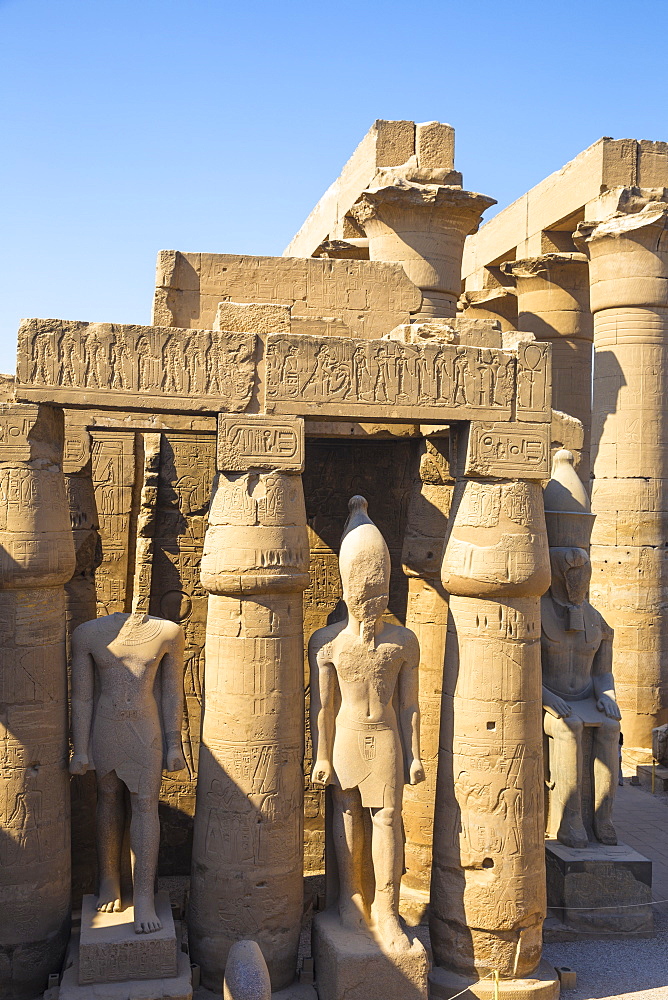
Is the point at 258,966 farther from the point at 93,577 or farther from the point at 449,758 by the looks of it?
the point at 93,577

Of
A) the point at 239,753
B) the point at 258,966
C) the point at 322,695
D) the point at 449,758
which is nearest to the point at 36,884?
the point at 239,753

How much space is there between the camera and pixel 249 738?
6594 mm

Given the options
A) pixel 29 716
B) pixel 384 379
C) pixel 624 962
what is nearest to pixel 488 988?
pixel 624 962

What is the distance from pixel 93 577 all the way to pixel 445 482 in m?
3.41

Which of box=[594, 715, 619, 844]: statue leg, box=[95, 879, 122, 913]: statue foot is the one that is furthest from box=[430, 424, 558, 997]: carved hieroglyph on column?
box=[95, 879, 122, 913]: statue foot

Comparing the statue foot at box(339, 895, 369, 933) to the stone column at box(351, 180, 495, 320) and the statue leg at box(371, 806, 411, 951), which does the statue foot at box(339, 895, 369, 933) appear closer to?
the statue leg at box(371, 806, 411, 951)

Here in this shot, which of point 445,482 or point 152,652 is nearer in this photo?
point 152,652

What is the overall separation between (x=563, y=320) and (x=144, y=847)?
39.9 feet

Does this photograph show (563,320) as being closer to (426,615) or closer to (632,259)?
(632,259)

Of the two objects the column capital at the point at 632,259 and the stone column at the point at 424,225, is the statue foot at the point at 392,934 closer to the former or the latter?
the stone column at the point at 424,225

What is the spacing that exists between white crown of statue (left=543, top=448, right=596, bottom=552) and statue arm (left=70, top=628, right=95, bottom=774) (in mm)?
4307

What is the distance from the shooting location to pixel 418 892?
28.1ft

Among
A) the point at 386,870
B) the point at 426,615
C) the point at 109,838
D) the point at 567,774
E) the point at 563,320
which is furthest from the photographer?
the point at 563,320

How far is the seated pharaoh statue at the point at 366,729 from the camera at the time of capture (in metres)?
6.57
